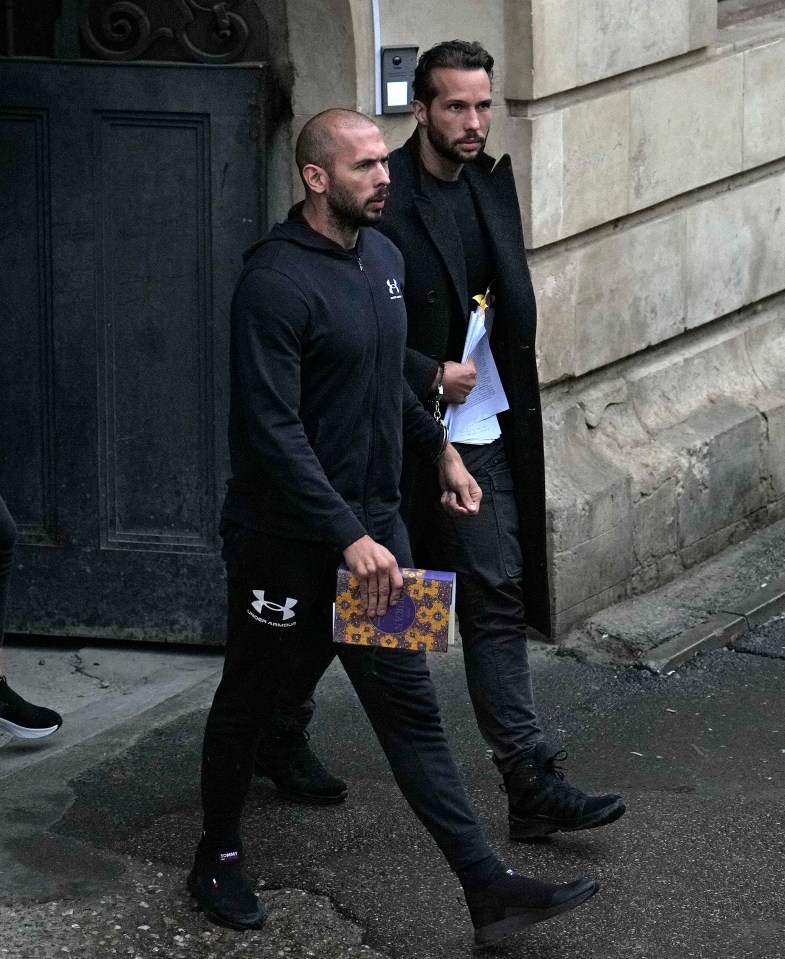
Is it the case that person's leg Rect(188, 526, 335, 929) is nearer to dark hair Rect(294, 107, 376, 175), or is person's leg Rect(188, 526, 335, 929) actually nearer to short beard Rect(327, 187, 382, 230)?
short beard Rect(327, 187, 382, 230)

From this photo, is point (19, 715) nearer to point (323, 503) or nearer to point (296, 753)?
point (296, 753)

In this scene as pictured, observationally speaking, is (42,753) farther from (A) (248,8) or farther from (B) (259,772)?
(A) (248,8)

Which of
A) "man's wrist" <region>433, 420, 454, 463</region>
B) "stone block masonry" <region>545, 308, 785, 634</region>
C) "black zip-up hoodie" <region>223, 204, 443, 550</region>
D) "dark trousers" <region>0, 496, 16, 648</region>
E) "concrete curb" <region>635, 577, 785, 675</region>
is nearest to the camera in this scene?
"black zip-up hoodie" <region>223, 204, 443, 550</region>

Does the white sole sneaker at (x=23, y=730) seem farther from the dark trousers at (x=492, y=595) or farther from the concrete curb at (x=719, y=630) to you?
the concrete curb at (x=719, y=630)

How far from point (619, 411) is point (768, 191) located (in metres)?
1.33

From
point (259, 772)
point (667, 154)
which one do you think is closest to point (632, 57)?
point (667, 154)

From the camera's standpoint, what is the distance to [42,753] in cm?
526

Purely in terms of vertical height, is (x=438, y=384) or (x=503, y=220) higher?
(x=503, y=220)

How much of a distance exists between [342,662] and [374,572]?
1.04 ft

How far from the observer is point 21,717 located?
5.19 m

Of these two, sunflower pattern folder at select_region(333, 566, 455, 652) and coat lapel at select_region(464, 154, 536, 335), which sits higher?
coat lapel at select_region(464, 154, 536, 335)

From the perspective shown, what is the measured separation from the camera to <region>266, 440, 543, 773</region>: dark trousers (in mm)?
4668

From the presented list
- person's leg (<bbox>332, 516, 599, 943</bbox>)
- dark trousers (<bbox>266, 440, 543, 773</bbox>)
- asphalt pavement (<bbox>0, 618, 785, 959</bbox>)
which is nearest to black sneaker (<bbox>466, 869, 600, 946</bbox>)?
person's leg (<bbox>332, 516, 599, 943</bbox>)

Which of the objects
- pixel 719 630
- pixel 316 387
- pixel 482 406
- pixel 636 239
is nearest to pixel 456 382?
pixel 482 406
